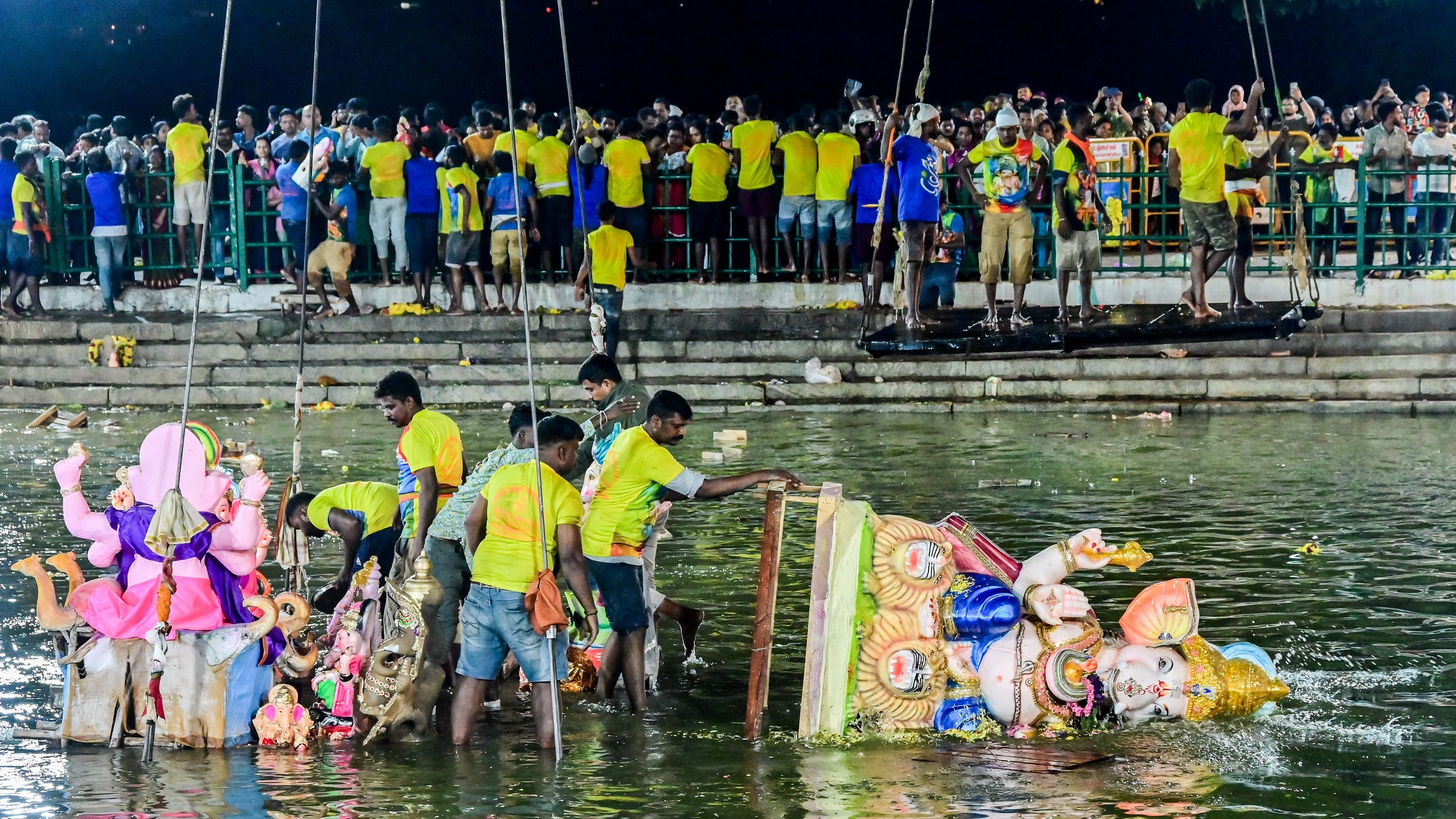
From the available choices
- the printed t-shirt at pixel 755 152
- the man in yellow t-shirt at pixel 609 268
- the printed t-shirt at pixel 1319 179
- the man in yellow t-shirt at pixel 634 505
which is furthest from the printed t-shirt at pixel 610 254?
the man in yellow t-shirt at pixel 634 505

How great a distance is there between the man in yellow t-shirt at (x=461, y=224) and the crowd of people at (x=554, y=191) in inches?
1.1

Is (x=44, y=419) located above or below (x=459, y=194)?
below

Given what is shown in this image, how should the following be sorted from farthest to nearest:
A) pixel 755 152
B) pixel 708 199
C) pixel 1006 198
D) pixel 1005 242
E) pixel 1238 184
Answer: pixel 708 199 < pixel 755 152 < pixel 1005 242 < pixel 1006 198 < pixel 1238 184

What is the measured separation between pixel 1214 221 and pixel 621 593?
8002 mm

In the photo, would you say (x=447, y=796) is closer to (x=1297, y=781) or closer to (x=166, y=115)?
(x=1297, y=781)

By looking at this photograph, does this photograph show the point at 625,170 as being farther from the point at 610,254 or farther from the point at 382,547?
the point at 382,547

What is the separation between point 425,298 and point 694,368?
3.26 m

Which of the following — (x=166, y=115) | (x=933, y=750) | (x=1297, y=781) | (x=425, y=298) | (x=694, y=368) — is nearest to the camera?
(x=1297, y=781)

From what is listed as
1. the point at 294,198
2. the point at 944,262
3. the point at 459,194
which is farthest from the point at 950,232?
the point at 294,198

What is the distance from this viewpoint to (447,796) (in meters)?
6.44

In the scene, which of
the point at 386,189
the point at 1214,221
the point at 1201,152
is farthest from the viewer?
the point at 386,189

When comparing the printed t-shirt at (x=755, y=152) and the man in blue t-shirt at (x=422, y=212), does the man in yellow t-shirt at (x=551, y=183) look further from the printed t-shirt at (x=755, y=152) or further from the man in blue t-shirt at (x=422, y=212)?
the printed t-shirt at (x=755, y=152)

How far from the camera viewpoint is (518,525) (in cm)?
705

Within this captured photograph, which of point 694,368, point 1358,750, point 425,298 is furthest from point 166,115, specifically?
point 1358,750
